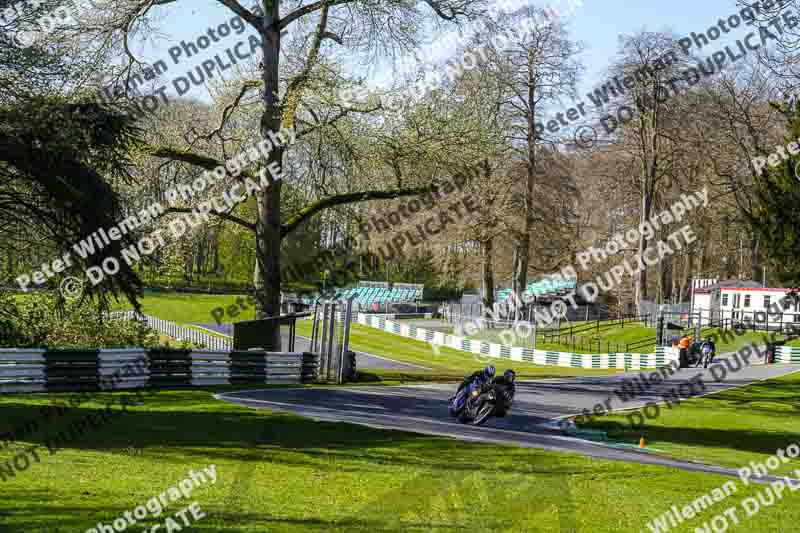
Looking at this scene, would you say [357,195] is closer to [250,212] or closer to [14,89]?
[14,89]

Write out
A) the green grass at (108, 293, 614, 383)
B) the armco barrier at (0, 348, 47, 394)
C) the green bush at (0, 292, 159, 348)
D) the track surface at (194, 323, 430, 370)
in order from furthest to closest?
the track surface at (194, 323, 430, 370) < the green grass at (108, 293, 614, 383) < the green bush at (0, 292, 159, 348) < the armco barrier at (0, 348, 47, 394)

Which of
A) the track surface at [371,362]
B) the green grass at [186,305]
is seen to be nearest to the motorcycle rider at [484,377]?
the track surface at [371,362]

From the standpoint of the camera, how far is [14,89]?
16562 millimetres

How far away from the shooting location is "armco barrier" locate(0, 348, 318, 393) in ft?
57.5

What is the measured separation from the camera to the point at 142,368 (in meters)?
19.8

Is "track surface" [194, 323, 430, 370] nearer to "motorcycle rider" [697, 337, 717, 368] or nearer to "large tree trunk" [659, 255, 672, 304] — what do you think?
"motorcycle rider" [697, 337, 717, 368]

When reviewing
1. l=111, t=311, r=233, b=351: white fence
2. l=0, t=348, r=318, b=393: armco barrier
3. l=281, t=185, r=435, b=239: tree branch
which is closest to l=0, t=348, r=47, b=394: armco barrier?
l=0, t=348, r=318, b=393: armco barrier

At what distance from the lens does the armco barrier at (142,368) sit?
690 inches

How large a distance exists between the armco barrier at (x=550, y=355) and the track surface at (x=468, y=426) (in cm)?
1301

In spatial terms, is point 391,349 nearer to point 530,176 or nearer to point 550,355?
point 550,355

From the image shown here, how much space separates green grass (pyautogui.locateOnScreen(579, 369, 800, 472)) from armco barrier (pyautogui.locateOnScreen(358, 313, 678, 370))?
1331cm

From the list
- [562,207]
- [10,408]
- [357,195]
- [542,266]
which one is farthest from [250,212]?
[10,408]

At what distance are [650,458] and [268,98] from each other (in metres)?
15.3

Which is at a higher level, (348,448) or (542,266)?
(542,266)
